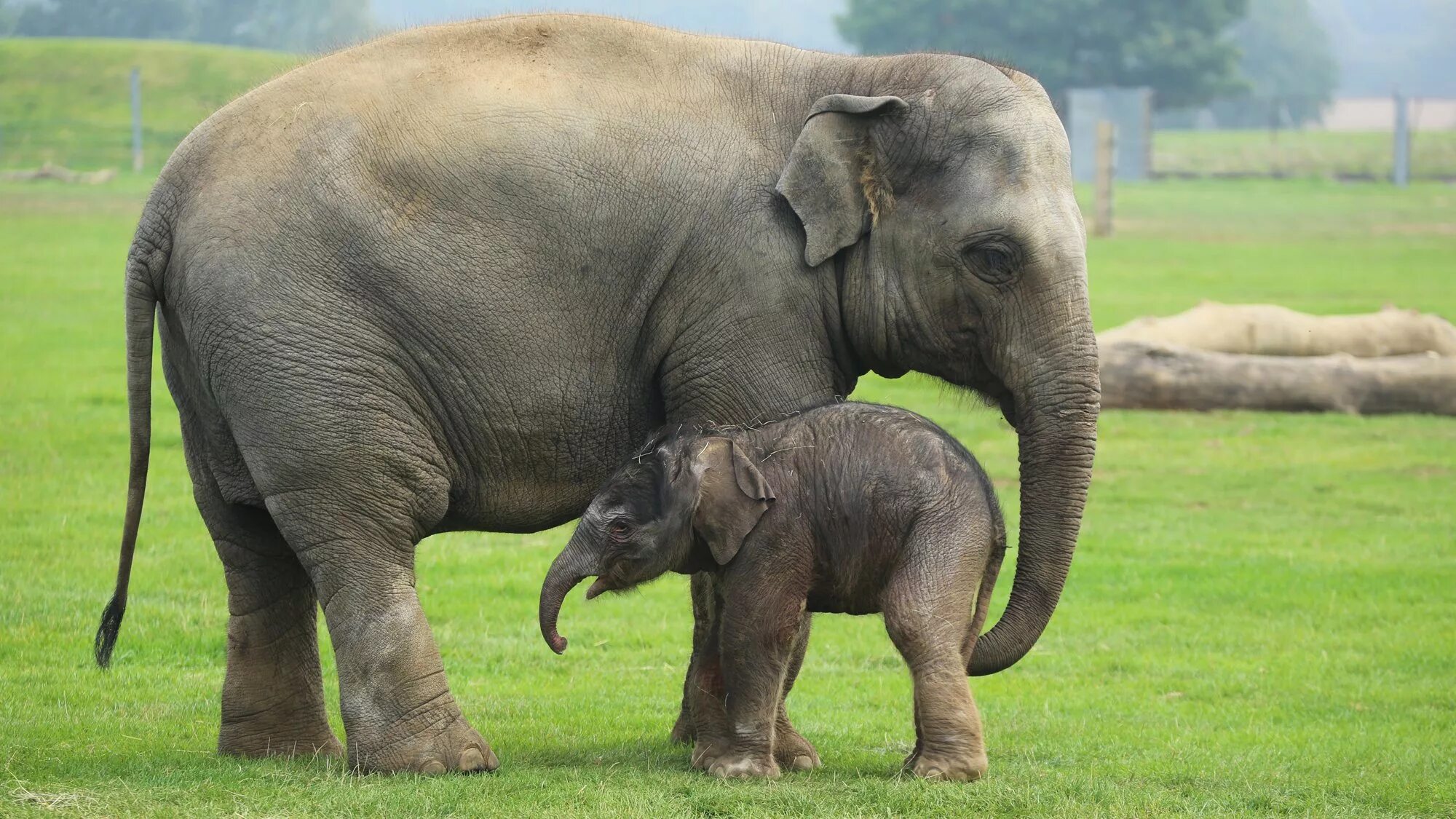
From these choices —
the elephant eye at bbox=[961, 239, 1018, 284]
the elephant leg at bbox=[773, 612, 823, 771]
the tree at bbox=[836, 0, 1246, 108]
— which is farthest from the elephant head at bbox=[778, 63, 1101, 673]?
the tree at bbox=[836, 0, 1246, 108]

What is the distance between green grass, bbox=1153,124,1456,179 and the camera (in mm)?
65938

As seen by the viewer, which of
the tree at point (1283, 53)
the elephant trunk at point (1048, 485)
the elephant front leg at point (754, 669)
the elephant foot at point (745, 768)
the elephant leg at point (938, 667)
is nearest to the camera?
the elephant leg at point (938, 667)

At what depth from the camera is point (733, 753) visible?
22.4ft

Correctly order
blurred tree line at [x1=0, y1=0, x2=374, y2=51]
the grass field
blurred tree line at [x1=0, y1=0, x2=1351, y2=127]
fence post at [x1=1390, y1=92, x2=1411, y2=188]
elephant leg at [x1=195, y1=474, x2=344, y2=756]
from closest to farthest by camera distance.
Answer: elephant leg at [x1=195, y1=474, x2=344, y2=756], fence post at [x1=1390, y1=92, x2=1411, y2=188], the grass field, blurred tree line at [x1=0, y1=0, x2=1351, y2=127], blurred tree line at [x1=0, y1=0, x2=374, y2=51]

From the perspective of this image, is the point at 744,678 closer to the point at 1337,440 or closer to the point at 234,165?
the point at 234,165

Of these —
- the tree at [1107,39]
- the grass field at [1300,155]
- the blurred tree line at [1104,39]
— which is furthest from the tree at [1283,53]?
the grass field at [1300,155]

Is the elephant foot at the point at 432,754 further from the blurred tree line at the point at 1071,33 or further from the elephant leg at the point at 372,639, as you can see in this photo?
the blurred tree line at the point at 1071,33

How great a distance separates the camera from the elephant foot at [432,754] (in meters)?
6.85

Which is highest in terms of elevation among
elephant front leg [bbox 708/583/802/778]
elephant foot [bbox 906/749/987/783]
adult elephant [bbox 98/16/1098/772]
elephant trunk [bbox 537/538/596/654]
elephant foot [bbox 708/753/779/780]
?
adult elephant [bbox 98/16/1098/772]

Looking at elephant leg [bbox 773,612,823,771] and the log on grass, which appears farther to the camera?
the log on grass

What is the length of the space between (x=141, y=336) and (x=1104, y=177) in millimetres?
34481

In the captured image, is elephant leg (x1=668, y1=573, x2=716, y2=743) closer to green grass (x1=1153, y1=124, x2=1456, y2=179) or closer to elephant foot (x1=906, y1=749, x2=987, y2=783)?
elephant foot (x1=906, y1=749, x2=987, y2=783)

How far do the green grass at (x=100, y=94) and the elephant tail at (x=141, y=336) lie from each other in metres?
47.7

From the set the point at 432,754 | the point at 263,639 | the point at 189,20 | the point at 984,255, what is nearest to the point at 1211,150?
the point at 189,20
